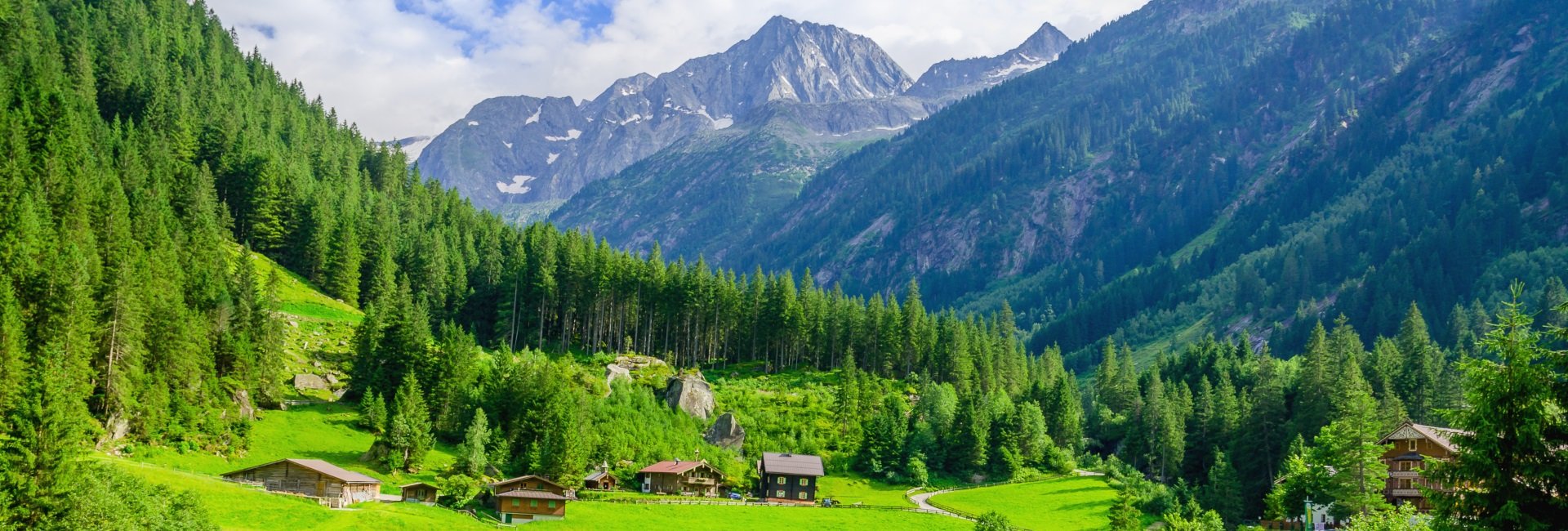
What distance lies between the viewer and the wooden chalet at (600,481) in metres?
102

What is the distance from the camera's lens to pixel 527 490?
88.5 meters

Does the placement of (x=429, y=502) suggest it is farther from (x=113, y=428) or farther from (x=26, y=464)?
(x=26, y=464)

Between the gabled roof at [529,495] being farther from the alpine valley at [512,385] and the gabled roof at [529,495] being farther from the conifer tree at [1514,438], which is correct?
the conifer tree at [1514,438]

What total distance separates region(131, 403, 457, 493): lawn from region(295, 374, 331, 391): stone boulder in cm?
388

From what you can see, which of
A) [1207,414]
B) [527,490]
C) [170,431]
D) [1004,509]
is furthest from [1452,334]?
[170,431]

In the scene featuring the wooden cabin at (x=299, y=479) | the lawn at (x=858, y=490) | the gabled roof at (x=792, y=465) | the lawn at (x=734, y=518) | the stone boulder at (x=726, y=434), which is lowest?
the lawn at (x=734, y=518)

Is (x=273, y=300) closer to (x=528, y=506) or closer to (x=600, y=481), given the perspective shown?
(x=600, y=481)

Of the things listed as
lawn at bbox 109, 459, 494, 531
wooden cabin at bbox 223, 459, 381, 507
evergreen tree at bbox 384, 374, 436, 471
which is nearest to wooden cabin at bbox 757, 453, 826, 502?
evergreen tree at bbox 384, 374, 436, 471

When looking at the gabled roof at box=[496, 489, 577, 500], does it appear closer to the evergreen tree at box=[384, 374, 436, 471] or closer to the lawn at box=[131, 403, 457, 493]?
Answer: the lawn at box=[131, 403, 457, 493]

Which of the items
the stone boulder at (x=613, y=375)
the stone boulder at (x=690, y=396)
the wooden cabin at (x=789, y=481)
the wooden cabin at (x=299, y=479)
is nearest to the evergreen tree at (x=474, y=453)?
the wooden cabin at (x=299, y=479)

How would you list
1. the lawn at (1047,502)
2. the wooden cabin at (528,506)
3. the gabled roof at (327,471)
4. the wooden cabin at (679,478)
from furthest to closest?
the wooden cabin at (679,478), the lawn at (1047,502), the wooden cabin at (528,506), the gabled roof at (327,471)

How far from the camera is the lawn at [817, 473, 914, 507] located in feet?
363

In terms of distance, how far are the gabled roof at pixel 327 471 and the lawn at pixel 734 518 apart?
1505 cm

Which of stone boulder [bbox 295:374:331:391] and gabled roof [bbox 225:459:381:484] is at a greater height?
stone boulder [bbox 295:374:331:391]
